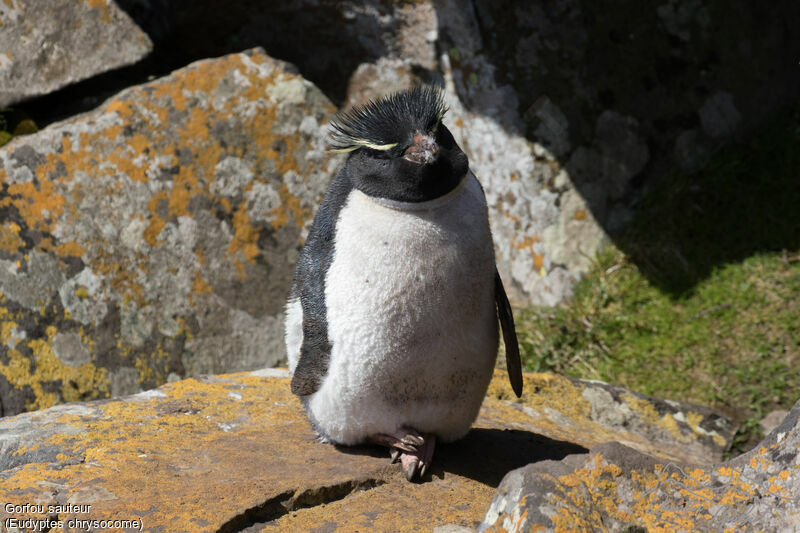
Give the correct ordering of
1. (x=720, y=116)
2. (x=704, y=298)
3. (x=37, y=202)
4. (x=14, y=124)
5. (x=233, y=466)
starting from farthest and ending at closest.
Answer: (x=720, y=116), (x=14, y=124), (x=704, y=298), (x=37, y=202), (x=233, y=466)

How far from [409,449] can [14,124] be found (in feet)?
12.4

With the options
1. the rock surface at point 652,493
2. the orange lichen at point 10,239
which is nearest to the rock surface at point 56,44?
the orange lichen at point 10,239

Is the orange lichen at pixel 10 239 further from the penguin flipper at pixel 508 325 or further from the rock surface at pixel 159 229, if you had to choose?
the penguin flipper at pixel 508 325

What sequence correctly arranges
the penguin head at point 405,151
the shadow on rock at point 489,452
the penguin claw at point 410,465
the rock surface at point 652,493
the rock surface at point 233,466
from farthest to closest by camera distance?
the shadow on rock at point 489,452, the penguin claw at point 410,465, the penguin head at point 405,151, the rock surface at point 233,466, the rock surface at point 652,493

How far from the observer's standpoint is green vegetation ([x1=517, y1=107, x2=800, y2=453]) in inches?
196

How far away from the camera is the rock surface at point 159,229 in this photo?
4.88 meters

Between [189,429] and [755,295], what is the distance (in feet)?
11.8

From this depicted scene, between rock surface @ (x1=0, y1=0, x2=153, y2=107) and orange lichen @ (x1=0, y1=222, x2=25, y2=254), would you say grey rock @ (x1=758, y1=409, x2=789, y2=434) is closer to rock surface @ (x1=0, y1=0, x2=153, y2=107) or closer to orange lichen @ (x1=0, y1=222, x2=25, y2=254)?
orange lichen @ (x1=0, y1=222, x2=25, y2=254)

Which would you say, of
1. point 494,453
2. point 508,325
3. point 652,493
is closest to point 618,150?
point 508,325

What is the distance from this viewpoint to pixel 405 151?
3.10 m

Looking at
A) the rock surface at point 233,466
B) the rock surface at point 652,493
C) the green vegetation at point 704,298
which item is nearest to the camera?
the rock surface at point 652,493

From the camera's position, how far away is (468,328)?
3.27 meters

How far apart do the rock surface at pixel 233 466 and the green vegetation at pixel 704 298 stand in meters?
0.93

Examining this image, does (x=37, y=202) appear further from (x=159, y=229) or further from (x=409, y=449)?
(x=409, y=449)
